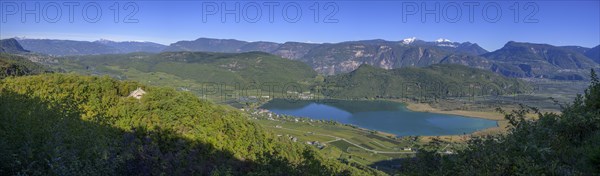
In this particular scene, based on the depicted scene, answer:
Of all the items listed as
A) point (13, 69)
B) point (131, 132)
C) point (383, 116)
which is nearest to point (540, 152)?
point (131, 132)

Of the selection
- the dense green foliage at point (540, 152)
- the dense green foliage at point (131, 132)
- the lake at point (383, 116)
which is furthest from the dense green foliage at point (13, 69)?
→ the lake at point (383, 116)

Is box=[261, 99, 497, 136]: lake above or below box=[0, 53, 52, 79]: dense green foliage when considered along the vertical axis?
below

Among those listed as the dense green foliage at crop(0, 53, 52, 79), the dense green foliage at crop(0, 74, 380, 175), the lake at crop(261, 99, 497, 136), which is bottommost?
the lake at crop(261, 99, 497, 136)

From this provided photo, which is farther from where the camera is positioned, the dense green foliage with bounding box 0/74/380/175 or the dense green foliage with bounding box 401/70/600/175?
the dense green foliage with bounding box 0/74/380/175

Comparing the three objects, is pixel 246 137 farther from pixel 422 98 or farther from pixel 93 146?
pixel 422 98

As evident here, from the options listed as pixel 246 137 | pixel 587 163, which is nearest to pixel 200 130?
pixel 246 137

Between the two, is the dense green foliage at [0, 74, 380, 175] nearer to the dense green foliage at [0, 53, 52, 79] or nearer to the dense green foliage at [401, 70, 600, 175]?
the dense green foliage at [401, 70, 600, 175]

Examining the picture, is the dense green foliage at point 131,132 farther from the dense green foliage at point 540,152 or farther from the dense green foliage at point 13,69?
the dense green foliage at point 13,69

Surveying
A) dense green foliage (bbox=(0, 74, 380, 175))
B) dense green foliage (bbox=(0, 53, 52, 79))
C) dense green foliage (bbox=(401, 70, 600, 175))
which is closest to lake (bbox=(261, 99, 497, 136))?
dense green foliage (bbox=(0, 53, 52, 79))
